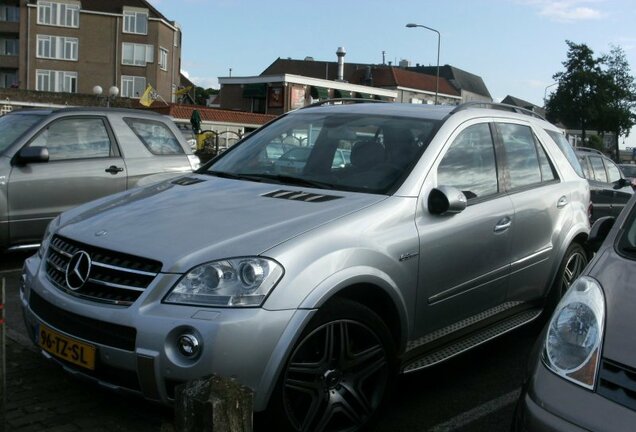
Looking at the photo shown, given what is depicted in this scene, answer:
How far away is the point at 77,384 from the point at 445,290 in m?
2.18

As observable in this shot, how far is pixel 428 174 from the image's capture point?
3850 millimetres

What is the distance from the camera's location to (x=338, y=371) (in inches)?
125

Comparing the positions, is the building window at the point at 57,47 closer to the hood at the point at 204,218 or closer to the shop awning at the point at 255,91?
the shop awning at the point at 255,91

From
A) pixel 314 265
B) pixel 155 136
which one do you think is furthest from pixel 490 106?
pixel 155 136

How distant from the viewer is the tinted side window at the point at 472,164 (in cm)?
406

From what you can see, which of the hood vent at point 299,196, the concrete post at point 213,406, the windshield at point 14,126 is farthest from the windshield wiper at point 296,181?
the windshield at point 14,126

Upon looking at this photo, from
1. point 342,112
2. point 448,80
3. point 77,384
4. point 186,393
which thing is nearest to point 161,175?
point 342,112

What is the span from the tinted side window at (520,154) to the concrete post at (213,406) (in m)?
3.06

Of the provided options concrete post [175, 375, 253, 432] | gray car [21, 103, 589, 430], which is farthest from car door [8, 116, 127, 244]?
concrete post [175, 375, 253, 432]

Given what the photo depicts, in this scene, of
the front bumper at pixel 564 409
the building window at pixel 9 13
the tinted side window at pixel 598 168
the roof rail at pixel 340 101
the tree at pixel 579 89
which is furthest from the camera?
the building window at pixel 9 13

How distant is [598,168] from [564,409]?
9.95 meters

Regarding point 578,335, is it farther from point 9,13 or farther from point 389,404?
point 9,13

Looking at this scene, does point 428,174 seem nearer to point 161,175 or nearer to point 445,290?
point 445,290

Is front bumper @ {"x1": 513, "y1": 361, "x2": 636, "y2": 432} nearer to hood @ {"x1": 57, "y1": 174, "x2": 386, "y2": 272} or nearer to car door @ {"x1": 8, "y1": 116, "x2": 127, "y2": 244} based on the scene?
hood @ {"x1": 57, "y1": 174, "x2": 386, "y2": 272}
